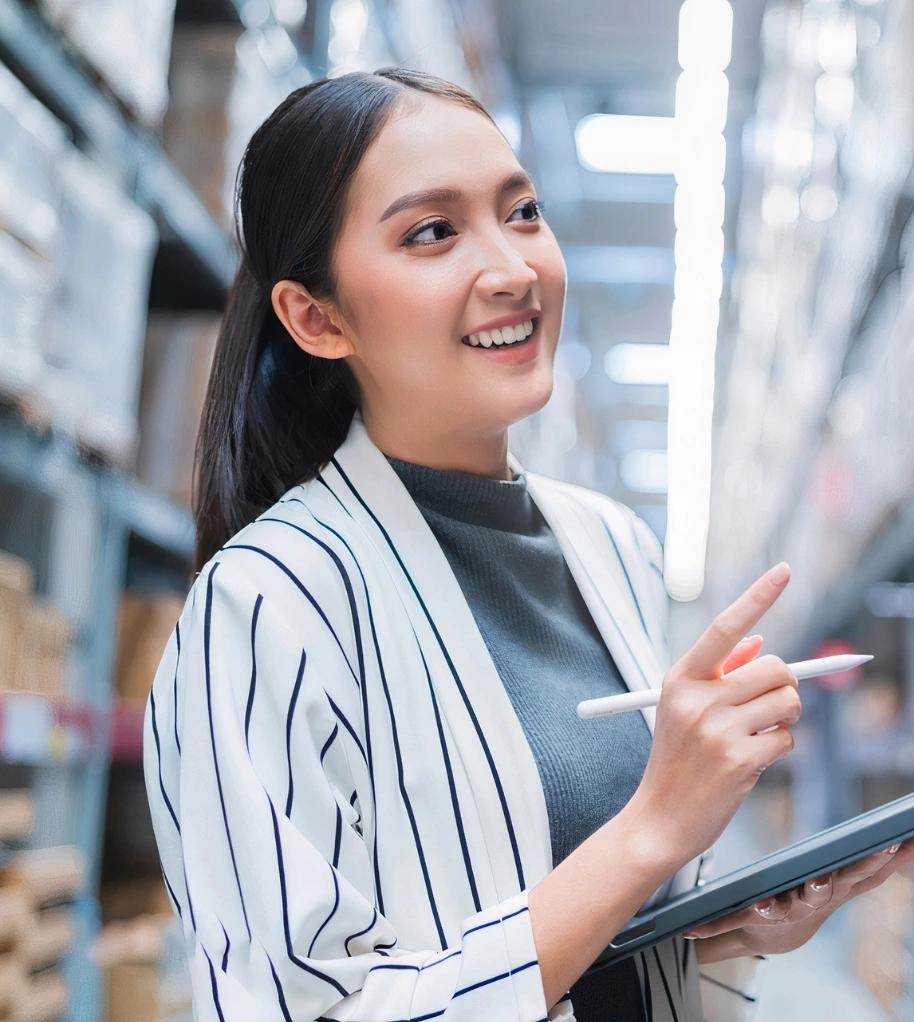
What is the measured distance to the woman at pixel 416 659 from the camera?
795mm

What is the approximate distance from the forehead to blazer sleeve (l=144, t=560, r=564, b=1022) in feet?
1.24

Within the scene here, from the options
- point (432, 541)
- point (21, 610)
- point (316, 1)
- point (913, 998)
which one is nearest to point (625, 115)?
point (316, 1)

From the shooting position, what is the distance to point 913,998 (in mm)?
2965

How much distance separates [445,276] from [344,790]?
0.44m

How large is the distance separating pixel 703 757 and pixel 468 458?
43 centimetres

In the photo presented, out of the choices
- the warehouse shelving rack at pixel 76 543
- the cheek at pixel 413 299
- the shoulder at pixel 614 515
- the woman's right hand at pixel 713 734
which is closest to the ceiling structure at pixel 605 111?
the warehouse shelving rack at pixel 76 543

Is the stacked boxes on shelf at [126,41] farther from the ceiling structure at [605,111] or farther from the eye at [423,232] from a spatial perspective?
the ceiling structure at [605,111]

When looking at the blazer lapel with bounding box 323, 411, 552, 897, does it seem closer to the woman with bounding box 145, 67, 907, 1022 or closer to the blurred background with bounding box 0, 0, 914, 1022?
the woman with bounding box 145, 67, 907, 1022

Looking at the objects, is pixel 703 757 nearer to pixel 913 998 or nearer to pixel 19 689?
pixel 19 689

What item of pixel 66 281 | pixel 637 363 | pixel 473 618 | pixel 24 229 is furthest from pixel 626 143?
pixel 473 618

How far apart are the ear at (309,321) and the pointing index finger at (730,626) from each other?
51 cm

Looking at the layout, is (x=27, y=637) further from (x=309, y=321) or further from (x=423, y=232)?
(x=423, y=232)

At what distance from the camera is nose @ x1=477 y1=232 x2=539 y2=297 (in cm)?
103

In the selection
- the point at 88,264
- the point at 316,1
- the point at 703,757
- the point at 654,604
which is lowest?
the point at 703,757
